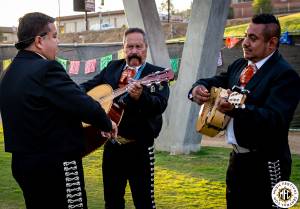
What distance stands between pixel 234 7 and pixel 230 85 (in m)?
47.5

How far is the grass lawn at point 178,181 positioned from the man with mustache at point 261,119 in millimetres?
2550

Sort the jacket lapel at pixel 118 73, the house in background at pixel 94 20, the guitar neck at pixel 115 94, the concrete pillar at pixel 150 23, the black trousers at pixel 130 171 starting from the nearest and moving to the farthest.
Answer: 1. the guitar neck at pixel 115 94
2. the black trousers at pixel 130 171
3. the jacket lapel at pixel 118 73
4. the concrete pillar at pixel 150 23
5. the house in background at pixel 94 20

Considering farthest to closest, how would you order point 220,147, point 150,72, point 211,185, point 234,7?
point 234,7 → point 220,147 → point 211,185 → point 150,72

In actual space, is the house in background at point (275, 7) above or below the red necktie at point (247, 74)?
above

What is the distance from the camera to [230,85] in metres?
3.87

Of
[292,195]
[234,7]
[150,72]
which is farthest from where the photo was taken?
[234,7]

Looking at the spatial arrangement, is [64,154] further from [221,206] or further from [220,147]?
[220,147]

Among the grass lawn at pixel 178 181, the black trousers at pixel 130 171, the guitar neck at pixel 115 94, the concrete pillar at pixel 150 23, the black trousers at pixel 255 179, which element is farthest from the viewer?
the concrete pillar at pixel 150 23

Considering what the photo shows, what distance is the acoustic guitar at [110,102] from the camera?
164 inches

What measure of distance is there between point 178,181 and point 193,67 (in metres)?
2.32

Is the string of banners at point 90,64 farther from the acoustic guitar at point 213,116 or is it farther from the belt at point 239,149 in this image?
the belt at point 239,149

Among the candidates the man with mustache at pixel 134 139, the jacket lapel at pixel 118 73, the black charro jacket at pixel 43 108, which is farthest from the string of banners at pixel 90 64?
the black charro jacket at pixel 43 108

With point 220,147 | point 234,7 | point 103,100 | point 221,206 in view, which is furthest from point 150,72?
point 234,7

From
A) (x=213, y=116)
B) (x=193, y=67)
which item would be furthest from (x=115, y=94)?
(x=193, y=67)
